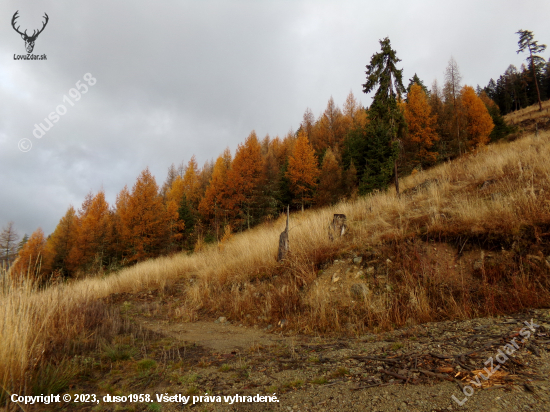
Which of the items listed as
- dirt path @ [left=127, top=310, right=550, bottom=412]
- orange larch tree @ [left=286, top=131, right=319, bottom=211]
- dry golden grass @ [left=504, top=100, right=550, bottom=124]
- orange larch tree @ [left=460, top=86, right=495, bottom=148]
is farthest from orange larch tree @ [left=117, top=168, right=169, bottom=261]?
dry golden grass @ [left=504, top=100, right=550, bottom=124]

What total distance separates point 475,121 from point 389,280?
2942cm

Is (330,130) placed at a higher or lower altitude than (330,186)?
higher

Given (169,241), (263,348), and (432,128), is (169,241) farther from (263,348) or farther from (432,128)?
(432,128)

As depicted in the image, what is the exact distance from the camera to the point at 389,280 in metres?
4.93

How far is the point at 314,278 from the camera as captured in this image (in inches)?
231

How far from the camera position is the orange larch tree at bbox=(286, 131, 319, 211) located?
920 inches

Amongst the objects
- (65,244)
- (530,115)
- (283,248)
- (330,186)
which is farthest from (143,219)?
(530,115)

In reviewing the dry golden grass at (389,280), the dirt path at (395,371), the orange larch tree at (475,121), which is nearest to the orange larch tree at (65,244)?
the dry golden grass at (389,280)

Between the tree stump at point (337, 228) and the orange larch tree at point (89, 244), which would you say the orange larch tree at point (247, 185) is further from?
the tree stump at point (337, 228)

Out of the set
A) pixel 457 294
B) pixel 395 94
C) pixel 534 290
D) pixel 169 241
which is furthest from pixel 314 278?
pixel 169 241

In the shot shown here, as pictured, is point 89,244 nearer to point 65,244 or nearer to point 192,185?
point 65,244

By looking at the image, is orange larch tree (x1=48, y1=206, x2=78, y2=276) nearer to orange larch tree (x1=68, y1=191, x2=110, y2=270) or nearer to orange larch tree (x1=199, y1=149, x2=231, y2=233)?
orange larch tree (x1=68, y1=191, x2=110, y2=270)

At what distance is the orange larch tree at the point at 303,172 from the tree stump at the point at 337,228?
15986 millimetres

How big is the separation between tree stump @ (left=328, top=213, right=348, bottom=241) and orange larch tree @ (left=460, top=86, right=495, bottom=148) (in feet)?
85.2
